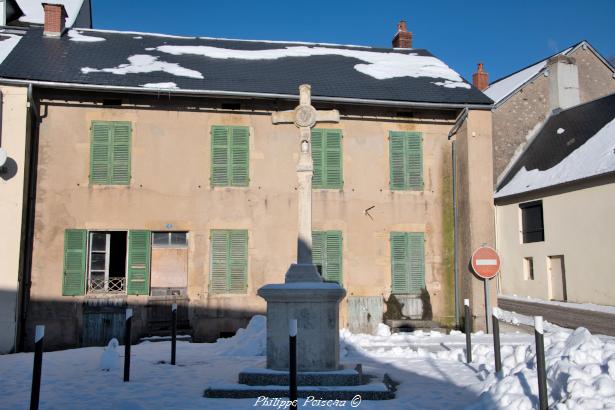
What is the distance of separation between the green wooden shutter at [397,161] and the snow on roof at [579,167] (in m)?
5.31

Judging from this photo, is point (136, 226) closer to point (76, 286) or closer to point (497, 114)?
point (76, 286)

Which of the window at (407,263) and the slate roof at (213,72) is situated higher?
the slate roof at (213,72)

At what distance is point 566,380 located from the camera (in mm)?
5789

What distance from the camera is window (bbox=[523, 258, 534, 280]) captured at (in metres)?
19.1

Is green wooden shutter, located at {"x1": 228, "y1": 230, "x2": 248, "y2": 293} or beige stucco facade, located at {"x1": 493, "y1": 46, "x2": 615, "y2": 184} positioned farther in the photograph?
beige stucco facade, located at {"x1": 493, "y1": 46, "x2": 615, "y2": 184}

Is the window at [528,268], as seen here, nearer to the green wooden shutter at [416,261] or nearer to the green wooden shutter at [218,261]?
the green wooden shutter at [416,261]

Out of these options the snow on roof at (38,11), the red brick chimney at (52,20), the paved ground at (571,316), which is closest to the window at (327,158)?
the paved ground at (571,316)

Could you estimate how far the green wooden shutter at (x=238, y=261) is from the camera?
527 inches

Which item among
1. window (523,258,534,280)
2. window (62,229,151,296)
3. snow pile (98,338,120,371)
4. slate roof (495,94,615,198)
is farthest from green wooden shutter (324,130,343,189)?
window (523,258,534,280)

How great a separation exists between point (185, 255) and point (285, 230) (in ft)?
7.57

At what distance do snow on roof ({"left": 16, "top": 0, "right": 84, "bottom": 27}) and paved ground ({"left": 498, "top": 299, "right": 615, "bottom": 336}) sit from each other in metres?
17.7

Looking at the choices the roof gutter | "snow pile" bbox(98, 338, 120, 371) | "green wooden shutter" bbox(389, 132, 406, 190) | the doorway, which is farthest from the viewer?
the doorway

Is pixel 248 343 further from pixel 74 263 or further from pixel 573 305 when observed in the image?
pixel 573 305

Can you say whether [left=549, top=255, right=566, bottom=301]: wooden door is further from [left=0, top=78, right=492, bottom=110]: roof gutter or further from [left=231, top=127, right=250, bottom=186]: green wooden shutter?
[left=231, top=127, right=250, bottom=186]: green wooden shutter
